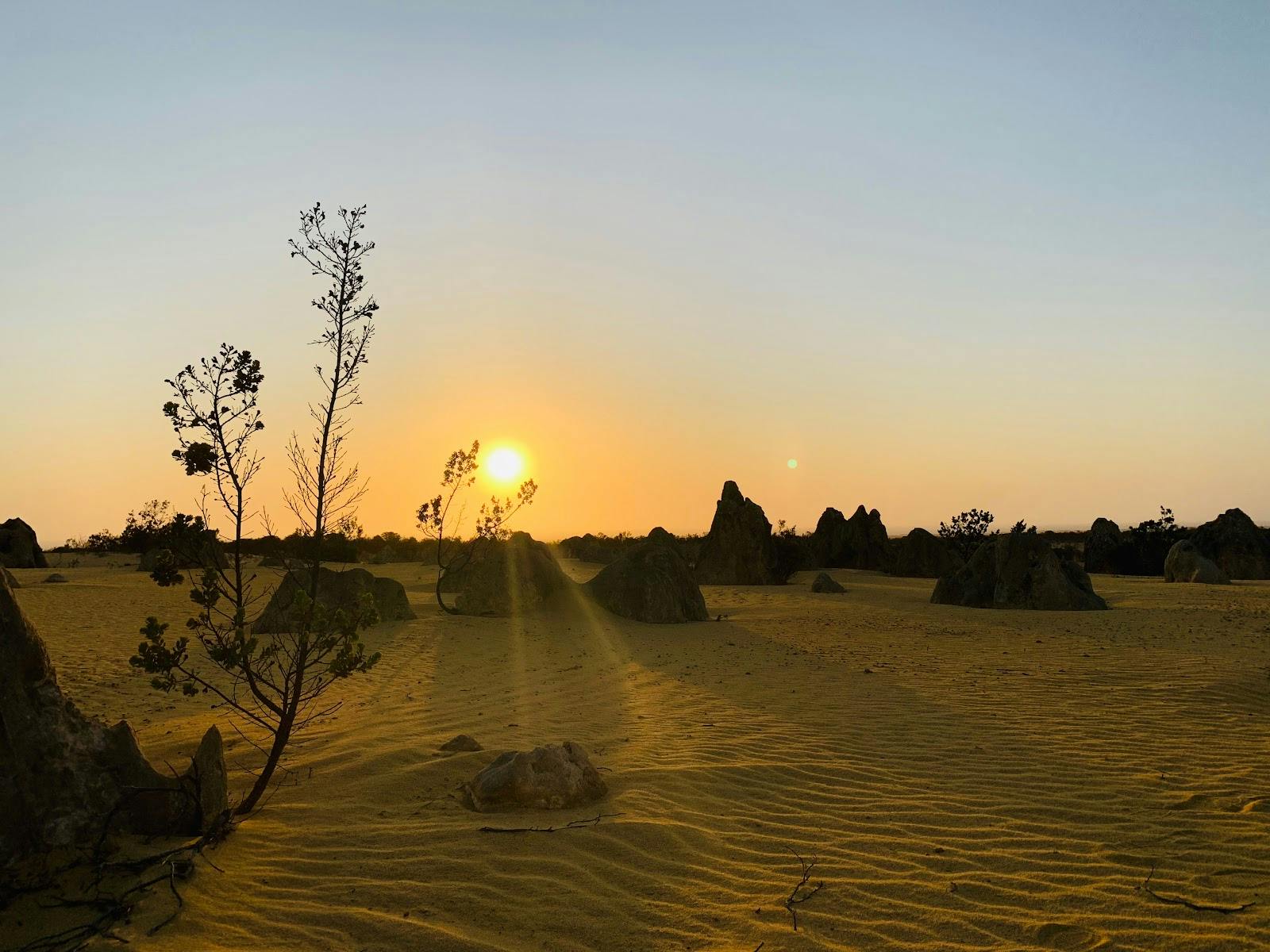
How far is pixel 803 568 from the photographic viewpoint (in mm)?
33562

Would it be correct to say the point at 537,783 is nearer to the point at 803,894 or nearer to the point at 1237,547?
the point at 803,894

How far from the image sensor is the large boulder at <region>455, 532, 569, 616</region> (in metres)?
18.3

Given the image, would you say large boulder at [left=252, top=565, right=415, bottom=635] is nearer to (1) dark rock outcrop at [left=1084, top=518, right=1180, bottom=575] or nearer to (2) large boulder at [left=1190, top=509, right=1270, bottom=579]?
(2) large boulder at [left=1190, top=509, right=1270, bottom=579]

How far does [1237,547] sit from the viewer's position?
94.7 feet

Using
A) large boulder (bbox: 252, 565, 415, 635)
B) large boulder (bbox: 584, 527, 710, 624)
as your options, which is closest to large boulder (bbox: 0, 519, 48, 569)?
large boulder (bbox: 252, 565, 415, 635)

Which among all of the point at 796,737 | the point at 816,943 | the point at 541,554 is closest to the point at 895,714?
the point at 796,737

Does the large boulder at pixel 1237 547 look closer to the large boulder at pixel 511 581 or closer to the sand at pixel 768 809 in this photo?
the sand at pixel 768 809

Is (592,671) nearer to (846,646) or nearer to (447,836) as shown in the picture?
(846,646)

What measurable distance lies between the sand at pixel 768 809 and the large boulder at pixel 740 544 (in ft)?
49.3

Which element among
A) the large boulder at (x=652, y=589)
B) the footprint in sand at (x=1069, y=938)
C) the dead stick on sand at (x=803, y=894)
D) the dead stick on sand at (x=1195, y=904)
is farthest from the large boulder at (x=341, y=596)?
the dead stick on sand at (x=1195, y=904)

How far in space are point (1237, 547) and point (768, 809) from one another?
30.3 m

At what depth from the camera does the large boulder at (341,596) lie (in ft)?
48.2

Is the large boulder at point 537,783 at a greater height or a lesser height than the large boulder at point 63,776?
lesser

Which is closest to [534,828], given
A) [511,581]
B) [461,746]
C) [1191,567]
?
[461,746]
